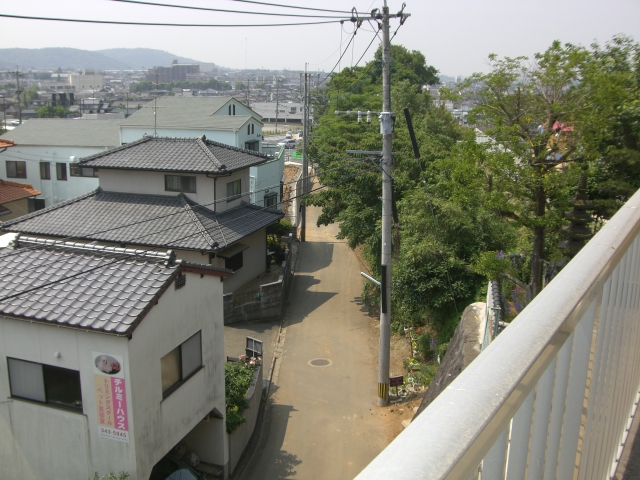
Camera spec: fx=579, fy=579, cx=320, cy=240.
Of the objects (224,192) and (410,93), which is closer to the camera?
(224,192)

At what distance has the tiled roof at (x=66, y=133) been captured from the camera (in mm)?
31016

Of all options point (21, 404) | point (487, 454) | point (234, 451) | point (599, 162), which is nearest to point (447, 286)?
point (599, 162)

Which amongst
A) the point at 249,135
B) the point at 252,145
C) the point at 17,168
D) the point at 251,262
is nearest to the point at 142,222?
the point at 251,262

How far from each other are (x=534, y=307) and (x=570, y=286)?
218mm

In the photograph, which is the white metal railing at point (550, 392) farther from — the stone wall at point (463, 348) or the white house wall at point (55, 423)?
the stone wall at point (463, 348)

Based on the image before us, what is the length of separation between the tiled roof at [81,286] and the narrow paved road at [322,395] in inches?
206

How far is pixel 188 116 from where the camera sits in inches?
1337

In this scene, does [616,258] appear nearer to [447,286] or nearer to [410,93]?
[447,286]

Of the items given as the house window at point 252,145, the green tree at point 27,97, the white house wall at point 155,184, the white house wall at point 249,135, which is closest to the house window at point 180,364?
the white house wall at point 155,184

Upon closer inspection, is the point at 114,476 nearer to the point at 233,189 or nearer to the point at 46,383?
the point at 46,383

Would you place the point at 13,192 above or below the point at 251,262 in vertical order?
above

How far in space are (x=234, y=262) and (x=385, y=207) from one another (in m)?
8.40

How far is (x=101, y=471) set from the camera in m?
9.04

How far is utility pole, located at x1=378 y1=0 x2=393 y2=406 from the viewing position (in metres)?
14.1
